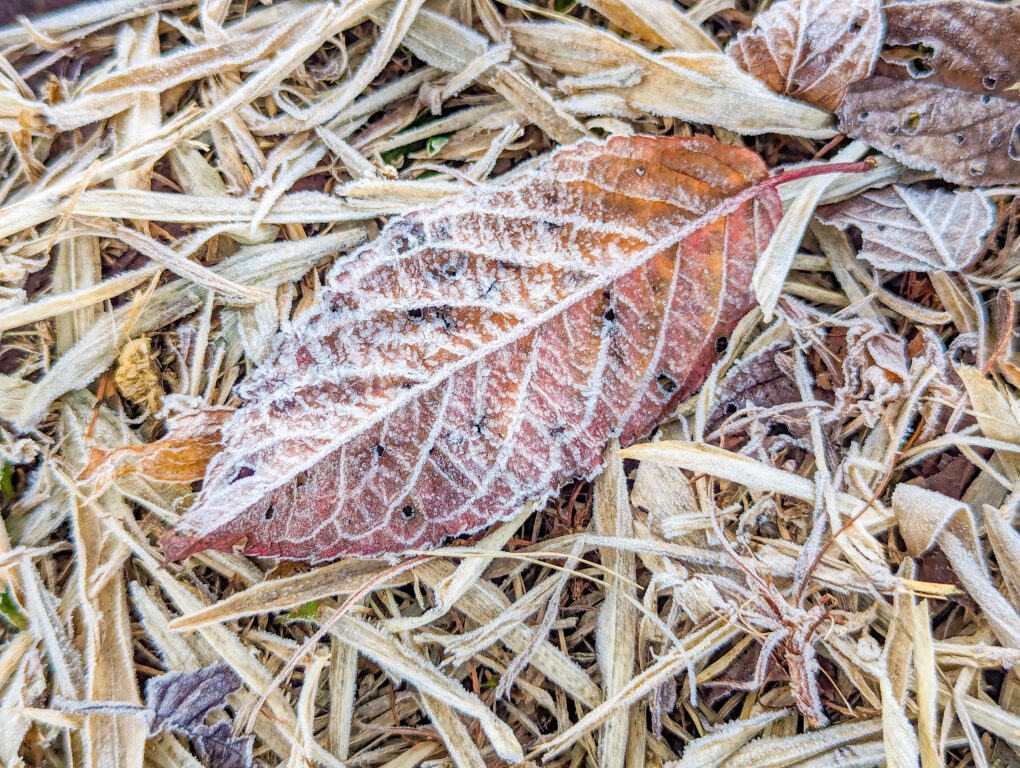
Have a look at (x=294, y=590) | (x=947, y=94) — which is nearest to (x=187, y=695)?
(x=294, y=590)

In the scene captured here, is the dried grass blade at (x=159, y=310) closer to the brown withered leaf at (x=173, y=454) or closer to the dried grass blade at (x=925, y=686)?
the brown withered leaf at (x=173, y=454)

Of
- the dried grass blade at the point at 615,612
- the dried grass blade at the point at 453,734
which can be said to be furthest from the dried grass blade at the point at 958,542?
the dried grass blade at the point at 453,734

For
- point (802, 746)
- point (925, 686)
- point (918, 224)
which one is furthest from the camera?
point (918, 224)

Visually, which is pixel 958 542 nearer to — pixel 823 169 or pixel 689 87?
pixel 823 169

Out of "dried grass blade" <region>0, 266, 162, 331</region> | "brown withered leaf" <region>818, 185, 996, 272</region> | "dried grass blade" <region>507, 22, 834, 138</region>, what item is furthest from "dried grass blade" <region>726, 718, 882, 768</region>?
"dried grass blade" <region>0, 266, 162, 331</region>

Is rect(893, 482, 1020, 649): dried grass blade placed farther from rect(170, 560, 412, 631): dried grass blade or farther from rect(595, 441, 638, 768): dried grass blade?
rect(170, 560, 412, 631): dried grass blade
